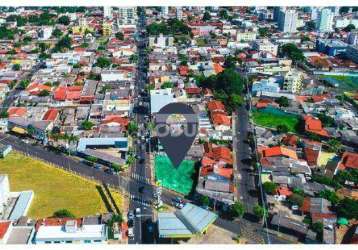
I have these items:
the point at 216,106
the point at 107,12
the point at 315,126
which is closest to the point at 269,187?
the point at 315,126

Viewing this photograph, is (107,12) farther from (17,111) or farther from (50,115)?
(50,115)

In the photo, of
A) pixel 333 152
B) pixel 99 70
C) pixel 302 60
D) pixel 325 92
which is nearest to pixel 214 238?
pixel 333 152

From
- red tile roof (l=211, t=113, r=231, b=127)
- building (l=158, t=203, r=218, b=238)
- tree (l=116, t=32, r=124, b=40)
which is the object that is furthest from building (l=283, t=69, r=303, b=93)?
tree (l=116, t=32, r=124, b=40)

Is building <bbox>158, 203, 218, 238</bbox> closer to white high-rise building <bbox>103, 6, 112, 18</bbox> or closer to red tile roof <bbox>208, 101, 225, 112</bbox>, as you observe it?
red tile roof <bbox>208, 101, 225, 112</bbox>

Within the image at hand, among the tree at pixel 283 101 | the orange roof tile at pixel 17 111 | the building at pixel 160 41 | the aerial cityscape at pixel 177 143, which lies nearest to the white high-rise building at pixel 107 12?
the aerial cityscape at pixel 177 143

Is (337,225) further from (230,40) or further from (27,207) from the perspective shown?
(230,40)

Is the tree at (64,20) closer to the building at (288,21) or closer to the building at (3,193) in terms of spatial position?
the building at (288,21)
